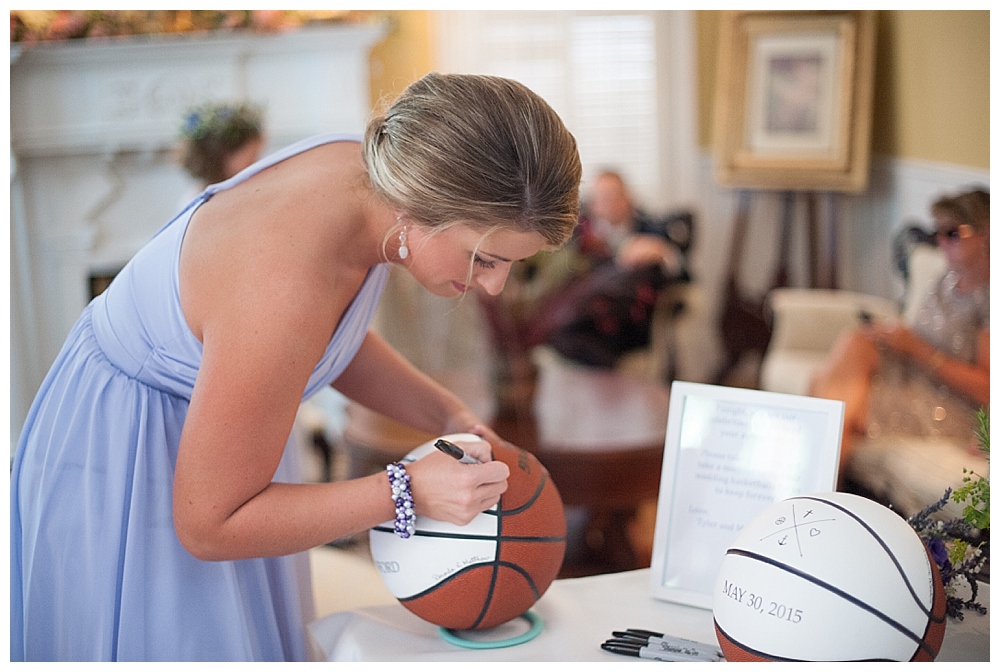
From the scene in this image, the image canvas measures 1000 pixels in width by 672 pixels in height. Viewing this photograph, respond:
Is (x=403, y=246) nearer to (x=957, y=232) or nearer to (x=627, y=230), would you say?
(x=957, y=232)

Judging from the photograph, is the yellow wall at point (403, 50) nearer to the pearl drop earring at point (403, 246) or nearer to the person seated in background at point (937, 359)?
the person seated in background at point (937, 359)

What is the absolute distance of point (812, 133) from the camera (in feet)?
16.0

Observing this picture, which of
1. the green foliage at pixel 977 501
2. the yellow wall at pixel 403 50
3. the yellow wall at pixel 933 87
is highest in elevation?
the yellow wall at pixel 403 50

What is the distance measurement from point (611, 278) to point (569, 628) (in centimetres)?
344

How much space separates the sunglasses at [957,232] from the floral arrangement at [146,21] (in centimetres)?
319

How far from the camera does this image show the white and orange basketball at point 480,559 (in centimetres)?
123

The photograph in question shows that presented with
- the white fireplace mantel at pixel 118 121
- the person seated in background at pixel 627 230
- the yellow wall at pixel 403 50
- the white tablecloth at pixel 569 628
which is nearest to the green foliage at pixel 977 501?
the white tablecloth at pixel 569 628

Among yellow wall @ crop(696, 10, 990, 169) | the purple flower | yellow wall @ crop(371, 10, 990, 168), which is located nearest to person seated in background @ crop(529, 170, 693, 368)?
yellow wall @ crop(371, 10, 990, 168)

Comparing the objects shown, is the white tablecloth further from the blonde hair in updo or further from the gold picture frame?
the gold picture frame

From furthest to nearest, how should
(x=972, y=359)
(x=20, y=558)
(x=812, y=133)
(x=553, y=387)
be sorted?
(x=812, y=133)
(x=553, y=387)
(x=972, y=359)
(x=20, y=558)

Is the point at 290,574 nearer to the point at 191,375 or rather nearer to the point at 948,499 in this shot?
the point at 191,375
